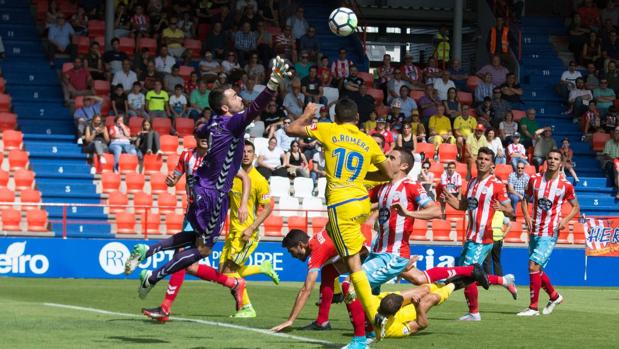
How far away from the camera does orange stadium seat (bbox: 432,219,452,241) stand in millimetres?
25844

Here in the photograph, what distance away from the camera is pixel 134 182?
25.7 m

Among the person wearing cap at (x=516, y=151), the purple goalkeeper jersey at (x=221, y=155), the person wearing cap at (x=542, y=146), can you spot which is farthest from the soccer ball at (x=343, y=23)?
the person wearing cap at (x=542, y=146)

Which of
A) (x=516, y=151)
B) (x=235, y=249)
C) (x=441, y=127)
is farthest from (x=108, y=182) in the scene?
(x=235, y=249)

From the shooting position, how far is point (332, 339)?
11.4 metres

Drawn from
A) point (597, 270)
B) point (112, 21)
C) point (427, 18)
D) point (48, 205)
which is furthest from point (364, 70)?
point (48, 205)

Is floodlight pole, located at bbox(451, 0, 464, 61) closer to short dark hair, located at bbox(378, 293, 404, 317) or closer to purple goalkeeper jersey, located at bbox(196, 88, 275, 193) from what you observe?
purple goalkeeper jersey, located at bbox(196, 88, 275, 193)

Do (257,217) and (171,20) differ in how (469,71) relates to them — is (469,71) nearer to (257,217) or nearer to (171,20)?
(171,20)

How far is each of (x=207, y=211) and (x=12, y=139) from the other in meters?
15.9

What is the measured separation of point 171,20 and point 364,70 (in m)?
5.99

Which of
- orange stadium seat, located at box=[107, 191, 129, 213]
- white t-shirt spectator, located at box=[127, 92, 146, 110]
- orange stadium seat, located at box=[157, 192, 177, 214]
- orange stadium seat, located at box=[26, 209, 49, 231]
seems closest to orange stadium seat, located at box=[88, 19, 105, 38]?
white t-shirt spectator, located at box=[127, 92, 146, 110]

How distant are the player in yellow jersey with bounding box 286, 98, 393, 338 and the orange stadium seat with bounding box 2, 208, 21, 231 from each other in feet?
46.1

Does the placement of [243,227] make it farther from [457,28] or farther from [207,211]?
[457,28]

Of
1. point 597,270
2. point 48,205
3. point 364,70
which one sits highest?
point 364,70

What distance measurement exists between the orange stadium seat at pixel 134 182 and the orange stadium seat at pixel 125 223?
1.76 m
